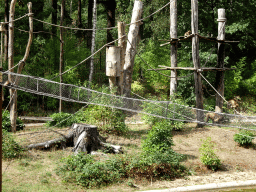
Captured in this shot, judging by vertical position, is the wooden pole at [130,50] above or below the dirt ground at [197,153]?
above

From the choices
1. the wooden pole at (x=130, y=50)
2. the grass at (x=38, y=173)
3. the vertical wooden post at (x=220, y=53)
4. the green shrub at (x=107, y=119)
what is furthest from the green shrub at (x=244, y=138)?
the wooden pole at (x=130, y=50)

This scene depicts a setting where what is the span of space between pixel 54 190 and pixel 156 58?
13286 mm

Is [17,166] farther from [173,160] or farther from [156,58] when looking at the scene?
[156,58]

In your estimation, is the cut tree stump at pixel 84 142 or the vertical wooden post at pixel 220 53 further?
the vertical wooden post at pixel 220 53

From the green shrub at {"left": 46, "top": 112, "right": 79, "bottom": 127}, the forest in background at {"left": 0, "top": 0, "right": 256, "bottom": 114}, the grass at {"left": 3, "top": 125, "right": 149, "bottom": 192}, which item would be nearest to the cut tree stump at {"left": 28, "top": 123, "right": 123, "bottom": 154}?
the grass at {"left": 3, "top": 125, "right": 149, "bottom": 192}

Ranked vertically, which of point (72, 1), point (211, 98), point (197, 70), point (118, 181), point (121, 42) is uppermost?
point (72, 1)

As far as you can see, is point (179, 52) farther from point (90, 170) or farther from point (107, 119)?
point (90, 170)

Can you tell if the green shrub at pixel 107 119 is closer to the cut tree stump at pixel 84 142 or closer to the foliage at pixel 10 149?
the cut tree stump at pixel 84 142

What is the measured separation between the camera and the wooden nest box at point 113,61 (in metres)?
11.6

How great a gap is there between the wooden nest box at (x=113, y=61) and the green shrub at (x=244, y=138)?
471 centimetres

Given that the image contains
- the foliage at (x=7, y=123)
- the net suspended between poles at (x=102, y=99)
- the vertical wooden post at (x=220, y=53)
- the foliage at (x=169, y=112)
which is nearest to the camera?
the net suspended between poles at (x=102, y=99)

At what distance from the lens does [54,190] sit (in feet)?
26.2

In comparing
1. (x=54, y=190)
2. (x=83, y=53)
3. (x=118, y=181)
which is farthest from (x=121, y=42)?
(x=83, y=53)

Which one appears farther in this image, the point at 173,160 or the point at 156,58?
the point at 156,58
